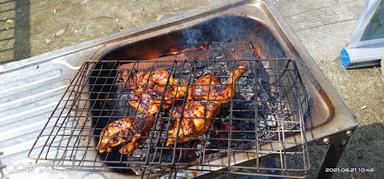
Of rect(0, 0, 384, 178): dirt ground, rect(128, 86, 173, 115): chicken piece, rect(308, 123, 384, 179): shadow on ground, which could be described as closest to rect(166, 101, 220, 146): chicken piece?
rect(128, 86, 173, 115): chicken piece

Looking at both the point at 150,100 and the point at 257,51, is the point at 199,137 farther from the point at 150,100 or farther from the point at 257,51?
the point at 257,51

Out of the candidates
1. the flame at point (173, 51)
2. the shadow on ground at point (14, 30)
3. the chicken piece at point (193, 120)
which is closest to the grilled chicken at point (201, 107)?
the chicken piece at point (193, 120)

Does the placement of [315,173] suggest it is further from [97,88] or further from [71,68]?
[71,68]

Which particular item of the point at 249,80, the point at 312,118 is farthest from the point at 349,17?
the point at 312,118

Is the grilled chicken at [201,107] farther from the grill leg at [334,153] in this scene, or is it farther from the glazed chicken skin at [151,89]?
the grill leg at [334,153]

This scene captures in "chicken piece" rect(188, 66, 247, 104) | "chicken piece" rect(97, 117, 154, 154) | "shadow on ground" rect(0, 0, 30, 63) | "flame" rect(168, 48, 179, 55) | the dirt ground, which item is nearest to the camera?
"chicken piece" rect(97, 117, 154, 154)

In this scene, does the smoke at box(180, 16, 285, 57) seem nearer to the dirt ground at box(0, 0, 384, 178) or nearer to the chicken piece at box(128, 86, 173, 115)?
the chicken piece at box(128, 86, 173, 115)
